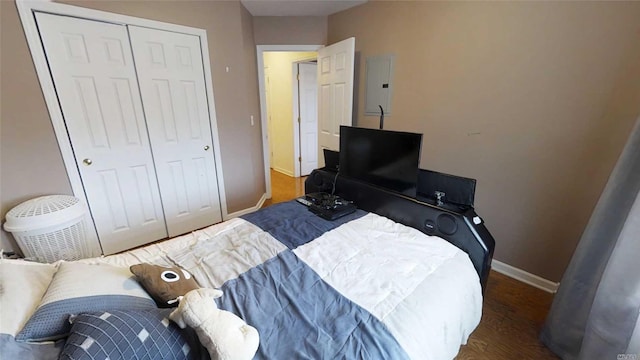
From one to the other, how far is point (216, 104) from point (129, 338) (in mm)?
2426

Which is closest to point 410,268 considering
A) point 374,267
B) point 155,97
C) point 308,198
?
point 374,267

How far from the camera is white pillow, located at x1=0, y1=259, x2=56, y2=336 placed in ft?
2.44

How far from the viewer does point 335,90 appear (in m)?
3.01

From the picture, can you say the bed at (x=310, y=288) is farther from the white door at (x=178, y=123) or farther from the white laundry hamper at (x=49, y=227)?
the white door at (x=178, y=123)

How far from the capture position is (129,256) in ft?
4.23

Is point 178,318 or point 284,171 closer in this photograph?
point 178,318

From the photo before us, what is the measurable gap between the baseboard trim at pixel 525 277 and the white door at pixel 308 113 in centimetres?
326

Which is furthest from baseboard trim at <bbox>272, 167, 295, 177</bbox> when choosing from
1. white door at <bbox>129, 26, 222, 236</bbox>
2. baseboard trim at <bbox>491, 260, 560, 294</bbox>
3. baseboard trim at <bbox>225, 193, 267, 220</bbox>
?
baseboard trim at <bbox>491, 260, 560, 294</bbox>

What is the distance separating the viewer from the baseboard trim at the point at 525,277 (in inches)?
75.9

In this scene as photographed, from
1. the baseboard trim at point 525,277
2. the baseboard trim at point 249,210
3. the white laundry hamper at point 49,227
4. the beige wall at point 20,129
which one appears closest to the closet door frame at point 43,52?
the beige wall at point 20,129

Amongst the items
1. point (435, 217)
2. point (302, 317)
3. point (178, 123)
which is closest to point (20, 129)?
point (178, 123)

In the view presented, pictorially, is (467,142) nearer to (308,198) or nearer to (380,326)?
(308,198)

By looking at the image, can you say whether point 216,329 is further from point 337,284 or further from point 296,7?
point 296,7

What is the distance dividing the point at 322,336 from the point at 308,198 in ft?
3.95
